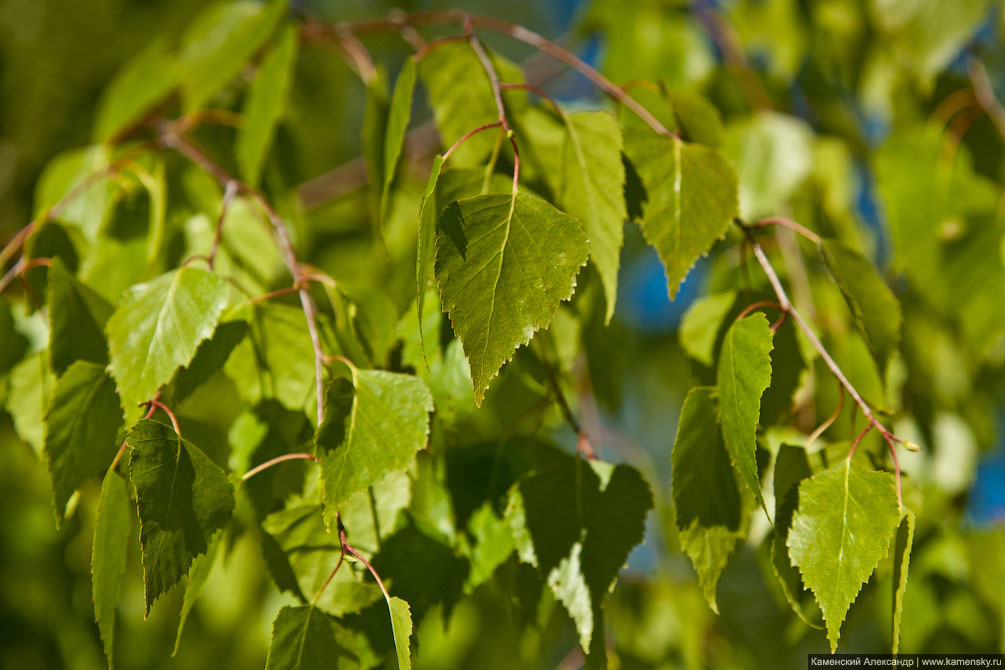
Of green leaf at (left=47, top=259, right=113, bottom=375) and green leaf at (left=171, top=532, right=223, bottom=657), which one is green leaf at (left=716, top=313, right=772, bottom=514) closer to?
green leaf at (left=171, top=532, right=223, bottom=657)

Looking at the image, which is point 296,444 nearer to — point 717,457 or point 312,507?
point 312,507

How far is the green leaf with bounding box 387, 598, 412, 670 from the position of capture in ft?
1.14

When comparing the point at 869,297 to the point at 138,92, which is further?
the point at 138,92

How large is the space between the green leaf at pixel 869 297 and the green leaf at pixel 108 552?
1.36 ft

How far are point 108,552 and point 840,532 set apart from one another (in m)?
0.36

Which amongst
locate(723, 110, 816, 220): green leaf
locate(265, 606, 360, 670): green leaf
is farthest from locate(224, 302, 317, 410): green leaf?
locate(723, 110, 816, 220): green leaf

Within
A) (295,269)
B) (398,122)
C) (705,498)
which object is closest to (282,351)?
(295,269)

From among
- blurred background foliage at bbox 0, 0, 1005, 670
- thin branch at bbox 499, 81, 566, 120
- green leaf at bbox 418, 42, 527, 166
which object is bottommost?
blurred background foliage at bbox 0, 0, 1005, 670

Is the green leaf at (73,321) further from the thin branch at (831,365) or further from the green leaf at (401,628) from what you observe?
the thin branch at (831,365)

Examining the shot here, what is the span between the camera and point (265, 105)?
632mm

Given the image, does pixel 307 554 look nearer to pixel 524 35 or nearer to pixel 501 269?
pixel 501 269

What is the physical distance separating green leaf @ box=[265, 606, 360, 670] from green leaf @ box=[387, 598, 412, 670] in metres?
0.03

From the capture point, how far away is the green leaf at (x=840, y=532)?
0.37 meters

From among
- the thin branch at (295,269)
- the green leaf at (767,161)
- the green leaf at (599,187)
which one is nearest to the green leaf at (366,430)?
the thin branch at (295,269)
